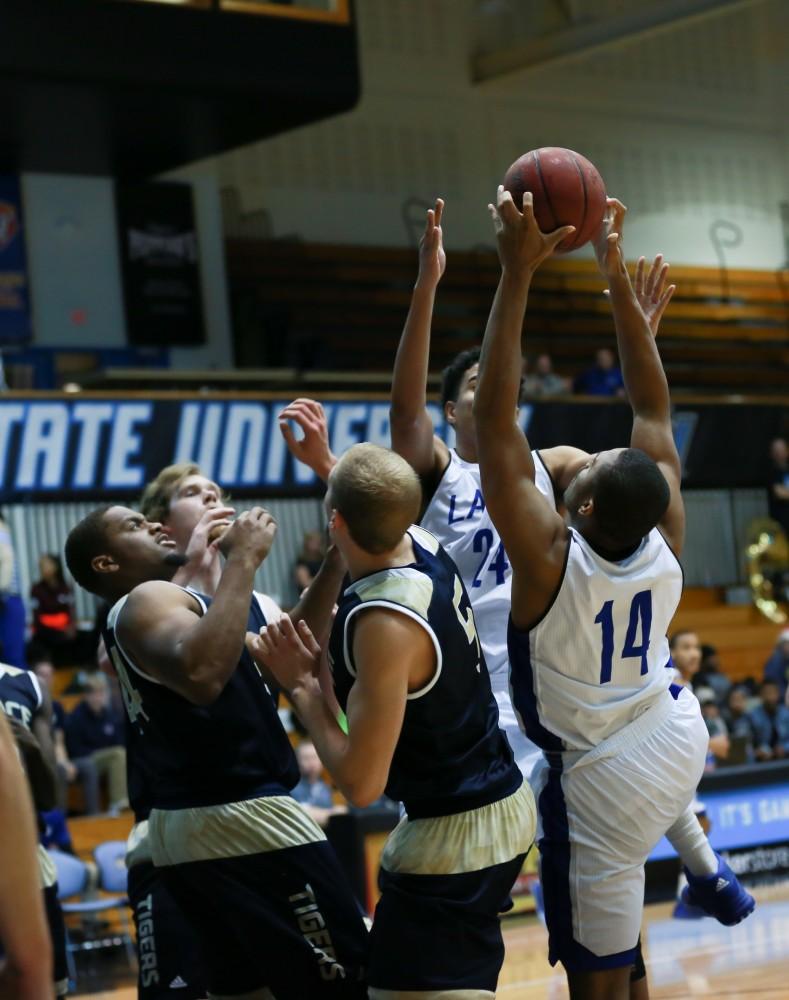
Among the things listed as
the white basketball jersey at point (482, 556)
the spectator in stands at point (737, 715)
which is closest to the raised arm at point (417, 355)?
the white basketball jersey at point (482, 556)

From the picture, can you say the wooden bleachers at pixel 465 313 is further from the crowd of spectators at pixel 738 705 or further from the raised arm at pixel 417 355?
the raised arm at pixel 417 355

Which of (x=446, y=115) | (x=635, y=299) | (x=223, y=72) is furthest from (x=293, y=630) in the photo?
(x=446, y=115)

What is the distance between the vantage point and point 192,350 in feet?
63.6

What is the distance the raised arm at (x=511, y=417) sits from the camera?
394 cm

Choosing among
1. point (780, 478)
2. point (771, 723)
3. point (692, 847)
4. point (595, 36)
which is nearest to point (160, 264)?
point (595, 36)

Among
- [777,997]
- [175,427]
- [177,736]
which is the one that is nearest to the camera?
[177,736]

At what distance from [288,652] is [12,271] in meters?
15.3

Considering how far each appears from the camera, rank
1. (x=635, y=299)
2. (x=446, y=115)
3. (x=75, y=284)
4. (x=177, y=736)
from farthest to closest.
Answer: (x=446, y=115) → (x=75, y=284) → (x=635, y=299) → (x=177, y=736)

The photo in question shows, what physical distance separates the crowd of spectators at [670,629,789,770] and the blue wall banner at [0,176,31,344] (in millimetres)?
8626

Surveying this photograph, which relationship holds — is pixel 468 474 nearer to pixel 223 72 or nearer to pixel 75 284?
pixel 223 72

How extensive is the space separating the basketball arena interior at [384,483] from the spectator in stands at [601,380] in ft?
0.15

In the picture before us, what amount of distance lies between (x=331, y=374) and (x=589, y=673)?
12709 millimetres

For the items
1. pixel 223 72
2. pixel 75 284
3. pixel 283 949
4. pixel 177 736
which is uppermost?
pixel 223 72

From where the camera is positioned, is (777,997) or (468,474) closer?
(468,474)
